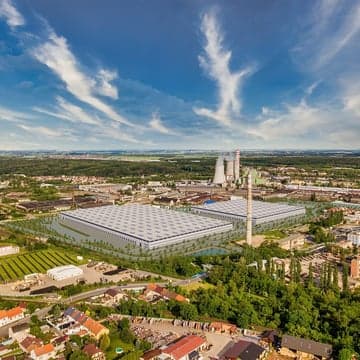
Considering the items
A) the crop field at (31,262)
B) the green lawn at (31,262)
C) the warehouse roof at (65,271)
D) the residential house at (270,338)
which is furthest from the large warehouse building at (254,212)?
the residential house at (270,338)

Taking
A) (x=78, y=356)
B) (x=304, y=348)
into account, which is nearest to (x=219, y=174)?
(x=304, y=348)

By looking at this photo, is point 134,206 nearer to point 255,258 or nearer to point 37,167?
point 255,258

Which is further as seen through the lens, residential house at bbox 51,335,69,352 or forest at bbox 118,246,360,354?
forest at bbox 118,246,360,354

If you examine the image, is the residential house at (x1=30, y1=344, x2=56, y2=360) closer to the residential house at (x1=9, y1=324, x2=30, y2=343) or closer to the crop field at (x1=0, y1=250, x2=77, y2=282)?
the residential house at (x1=9, y1=324, x2=30, y2=343)

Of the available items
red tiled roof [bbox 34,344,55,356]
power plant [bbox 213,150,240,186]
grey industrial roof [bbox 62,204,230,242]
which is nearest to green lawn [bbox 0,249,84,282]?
grey industrial roof [bbox 62,204,230,242]

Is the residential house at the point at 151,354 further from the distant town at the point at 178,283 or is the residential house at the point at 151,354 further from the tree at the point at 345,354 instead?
the tree at the point at 345,354

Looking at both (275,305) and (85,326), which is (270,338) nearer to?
(275,305)
